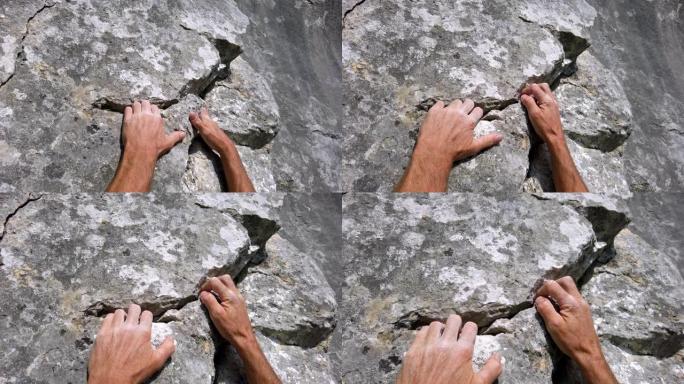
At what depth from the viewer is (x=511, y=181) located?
2.64 meters

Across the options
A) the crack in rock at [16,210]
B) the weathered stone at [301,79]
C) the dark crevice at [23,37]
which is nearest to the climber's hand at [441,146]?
the weathered stone at [301,79]

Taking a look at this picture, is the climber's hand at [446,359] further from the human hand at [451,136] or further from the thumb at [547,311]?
the human hand at [451,136]

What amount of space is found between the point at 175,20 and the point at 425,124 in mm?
805

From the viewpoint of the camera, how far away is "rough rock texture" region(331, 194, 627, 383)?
246 cm

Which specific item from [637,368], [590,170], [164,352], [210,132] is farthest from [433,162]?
[164,352]

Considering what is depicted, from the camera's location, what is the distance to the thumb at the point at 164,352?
239 centimetres

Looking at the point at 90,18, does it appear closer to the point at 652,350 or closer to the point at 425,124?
the point at 425,124

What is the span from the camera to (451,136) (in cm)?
260

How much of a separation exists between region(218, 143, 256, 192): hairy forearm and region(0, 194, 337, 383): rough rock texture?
0.06 m

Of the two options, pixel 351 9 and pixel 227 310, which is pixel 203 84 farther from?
pixel 227 310

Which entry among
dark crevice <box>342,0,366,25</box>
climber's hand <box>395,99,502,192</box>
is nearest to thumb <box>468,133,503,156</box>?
climber's hand <box>395,99,502,192</box>

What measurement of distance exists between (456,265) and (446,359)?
256 millimetres

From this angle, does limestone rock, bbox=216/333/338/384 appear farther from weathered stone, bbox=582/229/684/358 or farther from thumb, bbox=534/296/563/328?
weathered stone, bbox=582/229/684/358

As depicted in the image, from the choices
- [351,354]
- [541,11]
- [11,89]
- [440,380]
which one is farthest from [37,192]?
[541,11]
